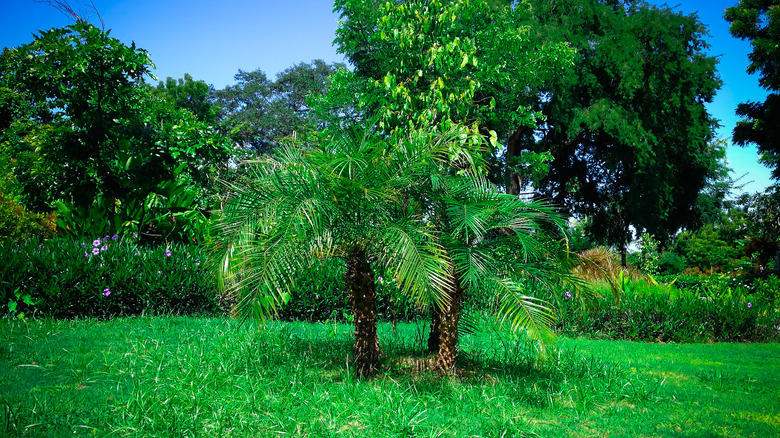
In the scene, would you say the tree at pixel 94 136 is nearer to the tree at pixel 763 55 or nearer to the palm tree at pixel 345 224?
the palm tree at pixel 345 224

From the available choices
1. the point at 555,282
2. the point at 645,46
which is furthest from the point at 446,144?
the point at 645,46

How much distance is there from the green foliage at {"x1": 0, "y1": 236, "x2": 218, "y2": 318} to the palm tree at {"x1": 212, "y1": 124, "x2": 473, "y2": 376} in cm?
257

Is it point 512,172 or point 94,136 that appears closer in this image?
point 94,136

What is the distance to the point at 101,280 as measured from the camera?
716 centimetres

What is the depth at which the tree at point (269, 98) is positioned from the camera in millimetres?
33062

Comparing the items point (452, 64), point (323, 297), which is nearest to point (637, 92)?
point (452, 64)

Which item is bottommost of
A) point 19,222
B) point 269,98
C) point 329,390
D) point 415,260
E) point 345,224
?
point 329,390

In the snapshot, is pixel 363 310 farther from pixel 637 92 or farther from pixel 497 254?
pixel 637 92

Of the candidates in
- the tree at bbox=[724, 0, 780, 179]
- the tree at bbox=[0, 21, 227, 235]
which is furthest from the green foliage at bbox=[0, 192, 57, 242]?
the tree at bbox=[724, 0, 780, 179]

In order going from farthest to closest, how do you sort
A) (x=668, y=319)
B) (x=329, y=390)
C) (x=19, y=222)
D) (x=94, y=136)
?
(x=19, y=222)
(x=94, y=136)
(x=668, y=319)
(x=329, y=390)

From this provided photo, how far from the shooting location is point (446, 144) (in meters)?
4.62

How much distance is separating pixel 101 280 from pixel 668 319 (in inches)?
341

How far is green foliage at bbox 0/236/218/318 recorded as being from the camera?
22.5 ft

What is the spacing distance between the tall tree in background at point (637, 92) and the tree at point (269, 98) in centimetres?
1874
